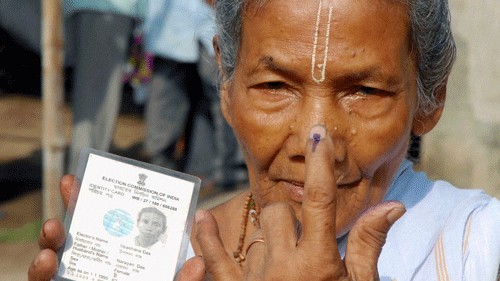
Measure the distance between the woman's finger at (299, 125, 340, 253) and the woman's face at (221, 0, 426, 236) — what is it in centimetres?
38

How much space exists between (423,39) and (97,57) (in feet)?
13.2

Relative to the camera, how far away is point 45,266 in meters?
2.04

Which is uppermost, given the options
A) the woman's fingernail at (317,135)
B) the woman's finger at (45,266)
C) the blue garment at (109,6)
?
the blue garment at (109,6)

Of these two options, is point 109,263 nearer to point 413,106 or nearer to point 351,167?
point 351,167

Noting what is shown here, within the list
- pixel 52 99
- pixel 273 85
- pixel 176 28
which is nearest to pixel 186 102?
pixel 176 28

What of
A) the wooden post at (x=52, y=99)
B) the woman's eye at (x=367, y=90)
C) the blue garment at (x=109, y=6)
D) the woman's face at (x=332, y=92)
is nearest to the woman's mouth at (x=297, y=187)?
the woman's face at (x=332, y=92)

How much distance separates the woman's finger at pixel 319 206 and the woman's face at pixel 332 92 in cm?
38

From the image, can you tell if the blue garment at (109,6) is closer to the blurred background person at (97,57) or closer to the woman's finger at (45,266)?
the blurred background person at (97,57)

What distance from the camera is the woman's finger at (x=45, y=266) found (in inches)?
80.6

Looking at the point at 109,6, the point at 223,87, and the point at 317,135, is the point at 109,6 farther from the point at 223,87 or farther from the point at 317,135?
the point at 317,135

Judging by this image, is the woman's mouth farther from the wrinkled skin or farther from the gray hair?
the gray hair

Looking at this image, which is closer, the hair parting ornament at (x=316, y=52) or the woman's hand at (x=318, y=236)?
the woman's hand at (x=318, y=236)

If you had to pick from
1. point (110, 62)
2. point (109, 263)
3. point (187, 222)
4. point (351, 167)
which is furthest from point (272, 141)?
point (110, 62)

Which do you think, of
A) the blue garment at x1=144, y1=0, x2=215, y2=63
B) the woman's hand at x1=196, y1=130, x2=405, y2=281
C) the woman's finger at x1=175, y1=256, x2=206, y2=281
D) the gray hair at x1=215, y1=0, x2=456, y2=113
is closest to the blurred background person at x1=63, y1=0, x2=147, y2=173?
the blue garment at x1=144, y1=0, x2=215, y2=63
